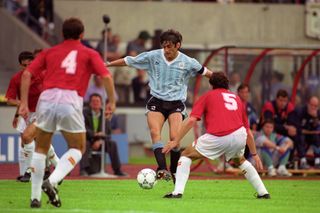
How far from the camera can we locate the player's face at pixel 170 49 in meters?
18.1

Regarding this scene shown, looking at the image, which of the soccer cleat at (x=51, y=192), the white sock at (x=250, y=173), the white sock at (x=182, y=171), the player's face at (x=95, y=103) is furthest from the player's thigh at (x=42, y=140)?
the player's face at (x=95, y=103)

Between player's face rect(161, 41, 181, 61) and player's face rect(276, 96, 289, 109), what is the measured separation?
6142 mm

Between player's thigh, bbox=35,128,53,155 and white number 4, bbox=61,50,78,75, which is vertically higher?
white number 4, bbox=61,50,78,75

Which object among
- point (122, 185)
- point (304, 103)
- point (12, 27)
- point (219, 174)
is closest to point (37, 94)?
point (122, 185)

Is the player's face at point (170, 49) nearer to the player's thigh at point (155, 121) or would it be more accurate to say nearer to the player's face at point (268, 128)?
the player's thigh at point (155, 121)

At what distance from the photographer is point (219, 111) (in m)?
16.0

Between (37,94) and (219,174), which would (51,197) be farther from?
(219,174)

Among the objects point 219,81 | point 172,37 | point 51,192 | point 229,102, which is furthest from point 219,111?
point 51,192

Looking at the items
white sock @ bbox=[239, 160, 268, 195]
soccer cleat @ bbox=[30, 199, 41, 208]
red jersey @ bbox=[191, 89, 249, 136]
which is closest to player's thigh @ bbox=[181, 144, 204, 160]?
red jersey @ bbox=[191, 89, 249, 136]

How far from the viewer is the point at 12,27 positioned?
32.3 meters

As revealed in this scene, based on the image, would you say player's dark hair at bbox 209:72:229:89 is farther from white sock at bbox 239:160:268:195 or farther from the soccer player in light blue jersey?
the soccer player in light blue jersey

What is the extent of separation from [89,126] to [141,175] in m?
5.87

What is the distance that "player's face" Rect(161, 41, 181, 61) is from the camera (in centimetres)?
1809

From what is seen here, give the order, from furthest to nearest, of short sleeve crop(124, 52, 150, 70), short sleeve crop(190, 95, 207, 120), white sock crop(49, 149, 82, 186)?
1. short sleeve crop(124, 52, 150, 70)
2. short sleeve crop(190, 95, 207, 120)
3. white sock crop(49, 149, 82, 186)
